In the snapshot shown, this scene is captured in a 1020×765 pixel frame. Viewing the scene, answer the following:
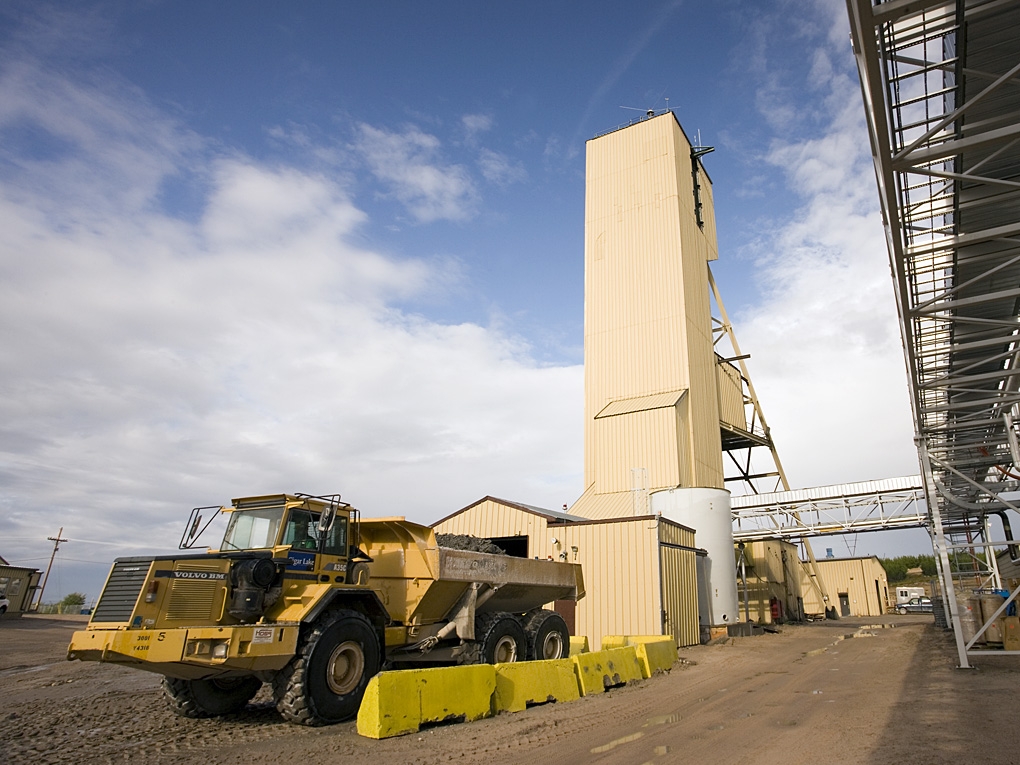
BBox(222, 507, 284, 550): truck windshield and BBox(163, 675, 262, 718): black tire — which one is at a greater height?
BBox(222, 507, 284, 550): truck windshield

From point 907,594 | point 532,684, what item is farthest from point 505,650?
point 907,594

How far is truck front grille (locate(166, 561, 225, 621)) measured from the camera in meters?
7.39

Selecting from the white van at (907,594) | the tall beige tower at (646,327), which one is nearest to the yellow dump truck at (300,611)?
the tall beige tower at (646,327)

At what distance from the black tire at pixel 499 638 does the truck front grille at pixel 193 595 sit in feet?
14.6

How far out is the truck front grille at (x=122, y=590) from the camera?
285 inches

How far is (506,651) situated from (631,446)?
15.1 metres

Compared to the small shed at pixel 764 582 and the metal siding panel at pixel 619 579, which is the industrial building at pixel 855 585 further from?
the metal siding panel at pixel 619 579

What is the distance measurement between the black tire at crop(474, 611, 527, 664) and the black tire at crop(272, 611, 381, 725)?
2219 mm

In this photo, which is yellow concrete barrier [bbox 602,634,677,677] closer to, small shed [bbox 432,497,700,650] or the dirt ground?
the dirt ground

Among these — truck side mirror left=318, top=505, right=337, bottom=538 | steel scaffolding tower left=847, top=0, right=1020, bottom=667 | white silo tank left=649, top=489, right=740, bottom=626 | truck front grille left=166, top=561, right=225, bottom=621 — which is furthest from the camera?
white silo tank left=649, top=489, right=740, bottom=626

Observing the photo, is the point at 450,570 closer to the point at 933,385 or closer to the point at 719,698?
the point at 719,698

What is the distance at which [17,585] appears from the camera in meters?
34.4

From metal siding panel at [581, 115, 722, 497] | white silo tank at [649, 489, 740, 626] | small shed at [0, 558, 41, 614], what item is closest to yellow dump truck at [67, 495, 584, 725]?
white silo tank at [649, 489, 740, 626]

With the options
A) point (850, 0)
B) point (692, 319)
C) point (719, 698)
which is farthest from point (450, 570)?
point (692, 319)
